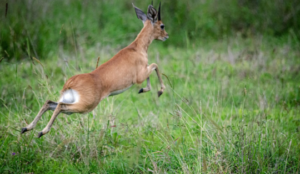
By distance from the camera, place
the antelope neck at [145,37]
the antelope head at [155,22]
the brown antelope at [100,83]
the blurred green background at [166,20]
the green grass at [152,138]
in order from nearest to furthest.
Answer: the brown antelope at [100,83], the green grass at [152,138], the antelope neck at [145,37], the antelope head at [155,22], the blurred green background at [166,20]

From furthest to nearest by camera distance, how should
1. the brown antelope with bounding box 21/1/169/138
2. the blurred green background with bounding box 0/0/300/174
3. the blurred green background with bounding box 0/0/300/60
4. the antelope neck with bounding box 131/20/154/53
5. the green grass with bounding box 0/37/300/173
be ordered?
the blurred green background with bounding box 0/0/300/60
the antelope neck with bounding box 131/20/154/53
the blurred green background with bounding box 0/0/300/174
the green grass with bounding box 0/37/300/173
the brown antelope with bounding box 21/1/169/138

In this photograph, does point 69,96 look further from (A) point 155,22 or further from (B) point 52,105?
Result: (A) point 155,22

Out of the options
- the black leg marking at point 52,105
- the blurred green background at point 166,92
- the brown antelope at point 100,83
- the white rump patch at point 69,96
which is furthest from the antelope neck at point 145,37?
the black leg marking at point 52,105

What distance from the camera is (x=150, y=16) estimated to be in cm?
422

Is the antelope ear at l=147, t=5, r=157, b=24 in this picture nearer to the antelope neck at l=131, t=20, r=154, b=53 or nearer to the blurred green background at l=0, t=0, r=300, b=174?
the antelope neck at l=131, t=20, r=154, b=53

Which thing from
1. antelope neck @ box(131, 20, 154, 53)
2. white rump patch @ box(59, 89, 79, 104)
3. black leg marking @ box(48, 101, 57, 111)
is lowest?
black leg marking @ box(48, 101, 57, 111)

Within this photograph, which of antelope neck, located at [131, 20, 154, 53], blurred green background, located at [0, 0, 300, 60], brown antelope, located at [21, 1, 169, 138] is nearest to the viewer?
brown antelope, located at [21, 1, 169, 138]

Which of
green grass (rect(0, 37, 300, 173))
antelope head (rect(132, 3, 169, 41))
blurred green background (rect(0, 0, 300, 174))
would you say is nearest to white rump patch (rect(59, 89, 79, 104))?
green grass (rect(0, 37, 300, 173))

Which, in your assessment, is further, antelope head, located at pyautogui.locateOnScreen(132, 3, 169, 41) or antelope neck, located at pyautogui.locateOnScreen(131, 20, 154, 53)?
antelope head, located at pyautogui.locateOnScreen(132, 3, 169, 41)

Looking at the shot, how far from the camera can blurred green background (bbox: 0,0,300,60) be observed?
29.8 feet

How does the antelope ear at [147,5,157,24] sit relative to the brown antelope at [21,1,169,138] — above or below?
above

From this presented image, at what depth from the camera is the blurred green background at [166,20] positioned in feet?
29.8

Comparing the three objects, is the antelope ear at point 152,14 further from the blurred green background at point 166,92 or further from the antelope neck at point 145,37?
the blurred green background at point 166,92

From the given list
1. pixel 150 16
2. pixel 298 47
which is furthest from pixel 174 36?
pixel 150 16
